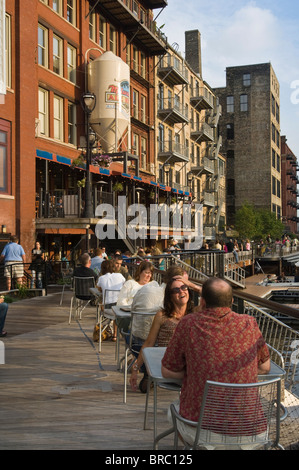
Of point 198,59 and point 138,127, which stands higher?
point 198,59

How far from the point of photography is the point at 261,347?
3.36 metres

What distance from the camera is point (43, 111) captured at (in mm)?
22484

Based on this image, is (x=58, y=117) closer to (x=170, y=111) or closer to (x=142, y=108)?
(x=142, y=108)

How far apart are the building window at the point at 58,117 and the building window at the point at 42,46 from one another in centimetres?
170

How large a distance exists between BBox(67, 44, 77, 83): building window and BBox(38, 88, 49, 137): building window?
291cm

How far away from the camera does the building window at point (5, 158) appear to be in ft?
61.5

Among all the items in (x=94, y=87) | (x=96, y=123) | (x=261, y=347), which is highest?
(x=94, y=87)

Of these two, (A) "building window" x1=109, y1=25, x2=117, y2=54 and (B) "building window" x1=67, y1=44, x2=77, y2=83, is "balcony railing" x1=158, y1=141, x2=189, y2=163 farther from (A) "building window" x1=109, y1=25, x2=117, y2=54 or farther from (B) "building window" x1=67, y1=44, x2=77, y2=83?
(B) "building window" x1=67, y1=44, x2=77, y2=83

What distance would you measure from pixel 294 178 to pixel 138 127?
77.4m

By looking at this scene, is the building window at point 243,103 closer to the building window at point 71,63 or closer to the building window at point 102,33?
the building window at point 102,33

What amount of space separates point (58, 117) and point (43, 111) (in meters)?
1.35

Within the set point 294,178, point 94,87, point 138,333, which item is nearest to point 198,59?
point 94,87
